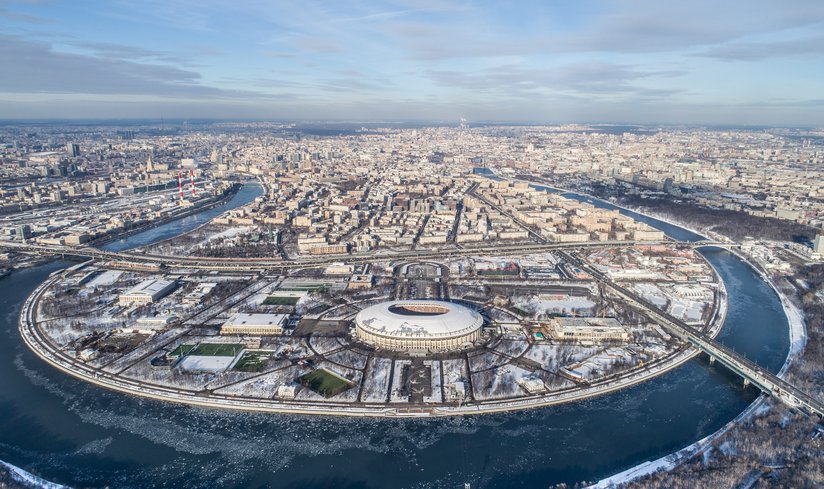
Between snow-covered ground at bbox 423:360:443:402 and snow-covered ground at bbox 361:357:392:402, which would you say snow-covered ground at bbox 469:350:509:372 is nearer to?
snow-covered ground at bbox 423:360:443:402

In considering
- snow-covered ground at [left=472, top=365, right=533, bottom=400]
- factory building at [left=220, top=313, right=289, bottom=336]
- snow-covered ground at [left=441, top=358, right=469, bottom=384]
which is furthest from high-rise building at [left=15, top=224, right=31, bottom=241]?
snow-covered ground at [left=472, top=365, right=533, bottom=400]

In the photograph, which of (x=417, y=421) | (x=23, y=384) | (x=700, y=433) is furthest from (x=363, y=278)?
(x=700, y=433)

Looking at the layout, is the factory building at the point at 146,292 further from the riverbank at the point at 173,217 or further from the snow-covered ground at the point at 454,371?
the snow-covered ground at the point at 454,371

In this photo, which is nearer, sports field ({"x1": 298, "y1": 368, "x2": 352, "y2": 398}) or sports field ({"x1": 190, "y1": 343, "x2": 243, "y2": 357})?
sports field ({"x1": 298, "y1": 368, "x2": 352, "y2": 398})

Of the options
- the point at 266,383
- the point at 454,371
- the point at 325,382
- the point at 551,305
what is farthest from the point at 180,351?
the point at 551,305

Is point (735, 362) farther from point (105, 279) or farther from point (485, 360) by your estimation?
point (105, 279)

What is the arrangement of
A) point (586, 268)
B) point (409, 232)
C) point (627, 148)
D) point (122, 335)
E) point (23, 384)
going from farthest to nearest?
point (627, 148) → point (409, 232) → point (586, 268) → point (122, 335) → point (23, 384)

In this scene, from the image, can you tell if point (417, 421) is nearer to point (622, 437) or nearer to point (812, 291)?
point (622, 437)
